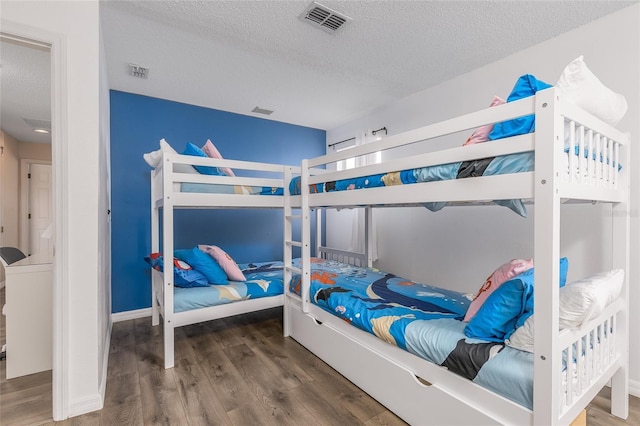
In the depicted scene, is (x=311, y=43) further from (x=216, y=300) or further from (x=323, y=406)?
(x=323, y=406)

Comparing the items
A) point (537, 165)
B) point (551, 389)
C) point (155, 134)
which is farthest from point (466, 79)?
point (155, 134)

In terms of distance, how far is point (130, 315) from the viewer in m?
3.20

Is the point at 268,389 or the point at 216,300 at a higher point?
the point at 216,300

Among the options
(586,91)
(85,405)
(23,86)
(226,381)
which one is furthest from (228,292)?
(586,91)

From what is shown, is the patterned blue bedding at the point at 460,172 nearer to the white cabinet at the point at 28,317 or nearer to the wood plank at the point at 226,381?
the wood plank at the point at 226,381

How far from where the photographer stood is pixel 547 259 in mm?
1064

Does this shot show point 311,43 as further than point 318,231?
No

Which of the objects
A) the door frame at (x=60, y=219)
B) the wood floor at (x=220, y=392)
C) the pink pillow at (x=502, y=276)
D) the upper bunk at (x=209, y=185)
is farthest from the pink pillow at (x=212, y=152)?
the pink pillow at (x=502, y=276)

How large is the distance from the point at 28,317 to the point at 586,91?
3.46 metres

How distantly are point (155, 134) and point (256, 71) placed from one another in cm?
145

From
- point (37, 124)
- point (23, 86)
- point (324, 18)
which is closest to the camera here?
point (324, 18)

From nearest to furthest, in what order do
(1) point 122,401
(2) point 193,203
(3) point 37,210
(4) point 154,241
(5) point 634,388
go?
(1) point 122,401
(5) point 634,388
(2) point 193,203
(4) point 154,241
(3) point 37,210

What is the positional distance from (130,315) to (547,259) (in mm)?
3652

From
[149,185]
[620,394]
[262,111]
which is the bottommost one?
[620,394]
